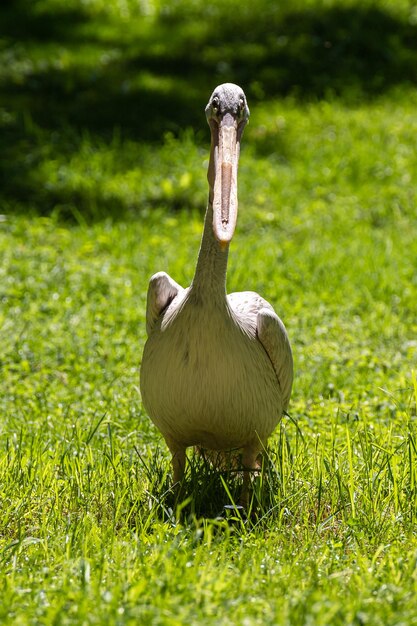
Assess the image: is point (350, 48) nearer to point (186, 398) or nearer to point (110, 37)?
point (110, 37)

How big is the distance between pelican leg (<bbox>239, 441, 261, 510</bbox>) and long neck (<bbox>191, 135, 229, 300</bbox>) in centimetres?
70

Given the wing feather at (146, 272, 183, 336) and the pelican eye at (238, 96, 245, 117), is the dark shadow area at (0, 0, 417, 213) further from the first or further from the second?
the pelican eye at (238, 96, 245, 117)

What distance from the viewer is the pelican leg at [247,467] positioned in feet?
12.7

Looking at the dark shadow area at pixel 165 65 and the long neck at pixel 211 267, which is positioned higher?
the dark shadow area at pixel 165 65

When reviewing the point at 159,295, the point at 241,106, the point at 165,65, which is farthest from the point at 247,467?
the point at 165,65

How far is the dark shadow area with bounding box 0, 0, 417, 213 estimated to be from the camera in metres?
10.1

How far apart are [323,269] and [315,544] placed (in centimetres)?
398

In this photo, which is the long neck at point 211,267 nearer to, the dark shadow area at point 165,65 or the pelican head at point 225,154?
→ the pelican head at point 225,154

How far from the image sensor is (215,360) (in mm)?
3611

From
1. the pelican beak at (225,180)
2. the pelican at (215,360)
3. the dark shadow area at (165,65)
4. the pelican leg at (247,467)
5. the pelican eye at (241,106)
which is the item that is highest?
the dark shadow area at (165,65)

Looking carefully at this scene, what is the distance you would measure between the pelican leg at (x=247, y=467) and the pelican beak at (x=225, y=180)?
1011 mm

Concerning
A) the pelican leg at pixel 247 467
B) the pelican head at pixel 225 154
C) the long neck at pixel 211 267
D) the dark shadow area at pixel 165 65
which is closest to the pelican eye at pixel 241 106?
the pelican head at pixel 225 154

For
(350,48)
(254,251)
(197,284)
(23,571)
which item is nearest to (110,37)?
(350,48)

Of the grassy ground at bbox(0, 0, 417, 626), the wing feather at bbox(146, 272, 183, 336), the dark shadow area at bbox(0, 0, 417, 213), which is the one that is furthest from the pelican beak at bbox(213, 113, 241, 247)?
the dark shadow area at bbox(0, 0, 417, 213)
